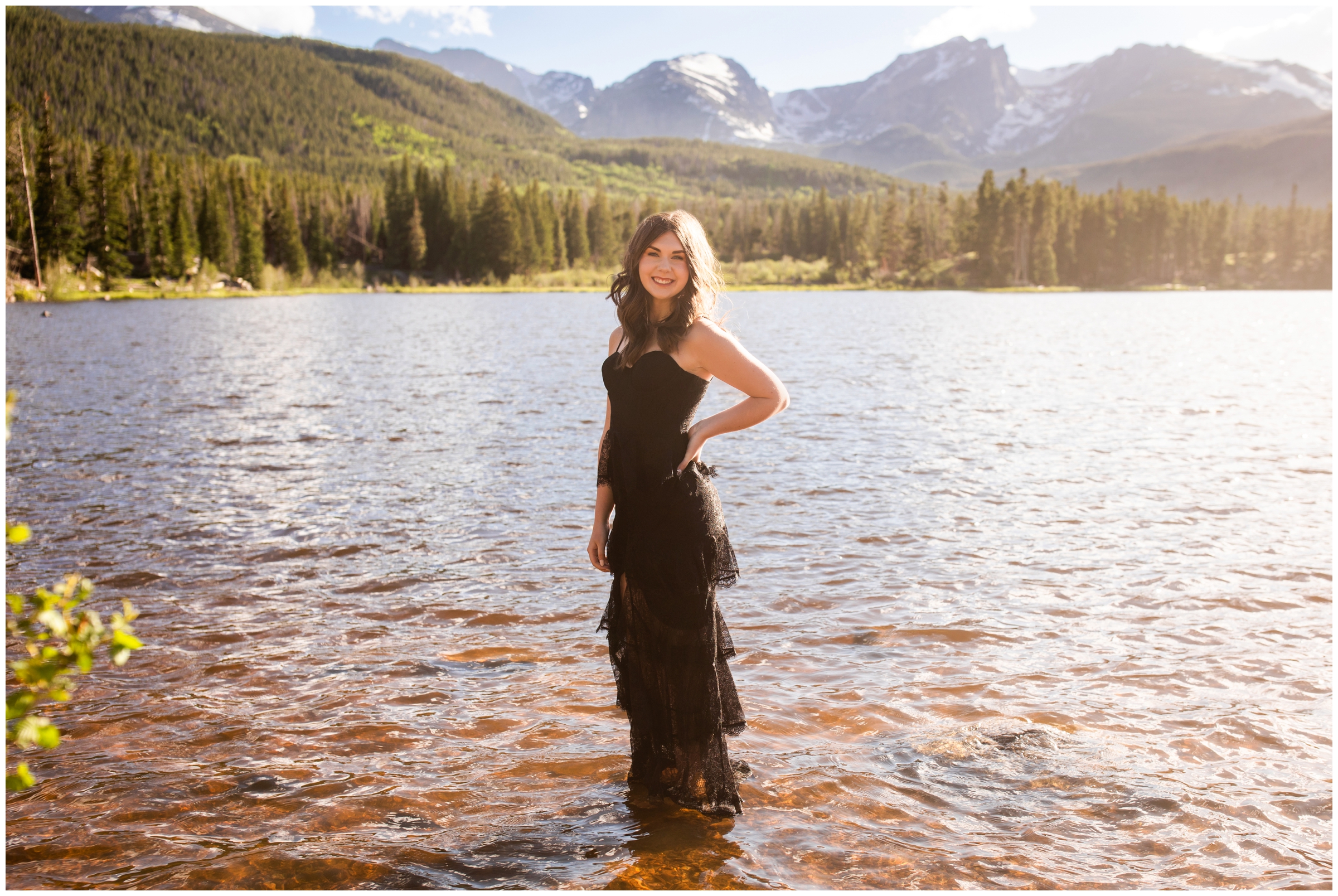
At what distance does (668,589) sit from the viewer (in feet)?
17.5

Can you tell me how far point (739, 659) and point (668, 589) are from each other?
328cm

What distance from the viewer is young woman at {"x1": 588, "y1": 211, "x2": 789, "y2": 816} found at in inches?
203

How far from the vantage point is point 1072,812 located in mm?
5789

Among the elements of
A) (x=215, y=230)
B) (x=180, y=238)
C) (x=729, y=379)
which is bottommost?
(x=729, y=379)

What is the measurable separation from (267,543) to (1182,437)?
1897 cm

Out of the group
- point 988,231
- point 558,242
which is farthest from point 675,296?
point 558,242

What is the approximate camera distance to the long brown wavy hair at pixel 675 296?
202 inches

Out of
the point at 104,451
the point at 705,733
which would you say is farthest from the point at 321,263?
the point at 705,733

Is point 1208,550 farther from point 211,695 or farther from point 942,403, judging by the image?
point 942,403

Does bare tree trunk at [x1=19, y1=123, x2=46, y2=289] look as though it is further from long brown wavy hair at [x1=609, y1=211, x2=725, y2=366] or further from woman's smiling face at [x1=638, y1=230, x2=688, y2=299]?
woman's smiling face at [x1=638, y1=230, x2=688, y2=299]

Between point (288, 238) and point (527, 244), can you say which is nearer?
point (288, 238)

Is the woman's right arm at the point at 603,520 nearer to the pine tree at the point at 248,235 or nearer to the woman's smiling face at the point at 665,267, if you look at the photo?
the woman's smiling face at the point at 665,267

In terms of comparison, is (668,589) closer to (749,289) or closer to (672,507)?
(672,507)

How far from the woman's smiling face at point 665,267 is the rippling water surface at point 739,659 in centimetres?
332
